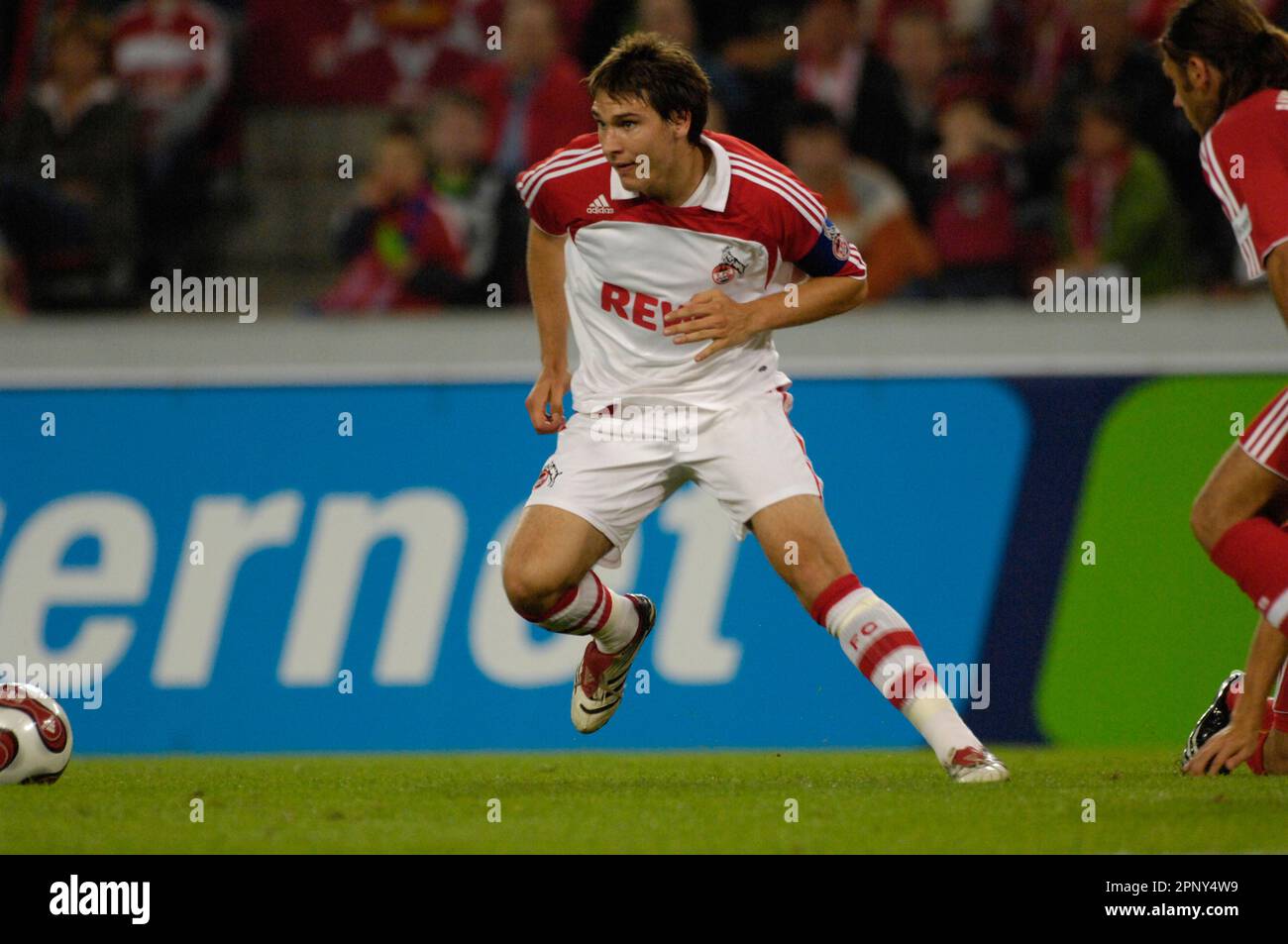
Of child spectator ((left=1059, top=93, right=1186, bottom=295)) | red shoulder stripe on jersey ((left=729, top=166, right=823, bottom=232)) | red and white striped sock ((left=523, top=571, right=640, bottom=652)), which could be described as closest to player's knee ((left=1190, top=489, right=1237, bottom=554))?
red shoulder stripe on jersey ((left=729, top=166, right=823, bottom=232))

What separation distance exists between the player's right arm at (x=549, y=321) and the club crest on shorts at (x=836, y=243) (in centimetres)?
84

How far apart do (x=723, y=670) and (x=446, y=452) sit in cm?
143

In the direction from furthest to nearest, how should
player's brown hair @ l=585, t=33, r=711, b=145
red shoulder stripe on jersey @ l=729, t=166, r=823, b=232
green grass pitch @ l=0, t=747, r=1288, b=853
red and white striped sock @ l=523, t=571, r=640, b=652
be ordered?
red and white striped sock @ l=523, t=571, r=640, b=652 → red shoulder stripe on jersey @ l=729, t=166, r=823, b=232 → player's brown hair @ l=585, t=33, r=711, b=145 → green grass pitch @ l=0, t=747, r=1288, b=853

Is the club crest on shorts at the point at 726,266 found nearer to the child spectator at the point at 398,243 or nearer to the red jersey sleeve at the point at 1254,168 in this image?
the red jersey sleeve at the point at 1254,168

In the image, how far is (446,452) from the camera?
770cm

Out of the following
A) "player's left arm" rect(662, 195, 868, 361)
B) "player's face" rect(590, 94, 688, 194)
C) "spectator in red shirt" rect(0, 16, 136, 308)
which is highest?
"spectator in red shirt" rect(0, 16, 136, 308)

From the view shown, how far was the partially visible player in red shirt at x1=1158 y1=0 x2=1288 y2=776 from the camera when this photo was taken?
479 centimetres

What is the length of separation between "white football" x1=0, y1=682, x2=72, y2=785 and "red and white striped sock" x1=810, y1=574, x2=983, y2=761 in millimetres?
2350

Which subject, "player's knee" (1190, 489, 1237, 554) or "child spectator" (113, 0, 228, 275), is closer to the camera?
"player's knee" (1190, 489, 1237, 554)

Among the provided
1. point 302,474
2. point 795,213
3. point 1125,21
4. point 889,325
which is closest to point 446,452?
A: point 302,474

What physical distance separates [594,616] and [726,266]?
1.15 meters

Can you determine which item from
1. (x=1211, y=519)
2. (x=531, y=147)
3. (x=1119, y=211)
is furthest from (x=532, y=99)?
(x=1211, y=519)

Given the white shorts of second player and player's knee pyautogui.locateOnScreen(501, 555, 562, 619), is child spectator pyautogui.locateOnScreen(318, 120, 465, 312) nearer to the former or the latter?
the white shorts of second player

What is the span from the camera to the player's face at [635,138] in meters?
5.29
